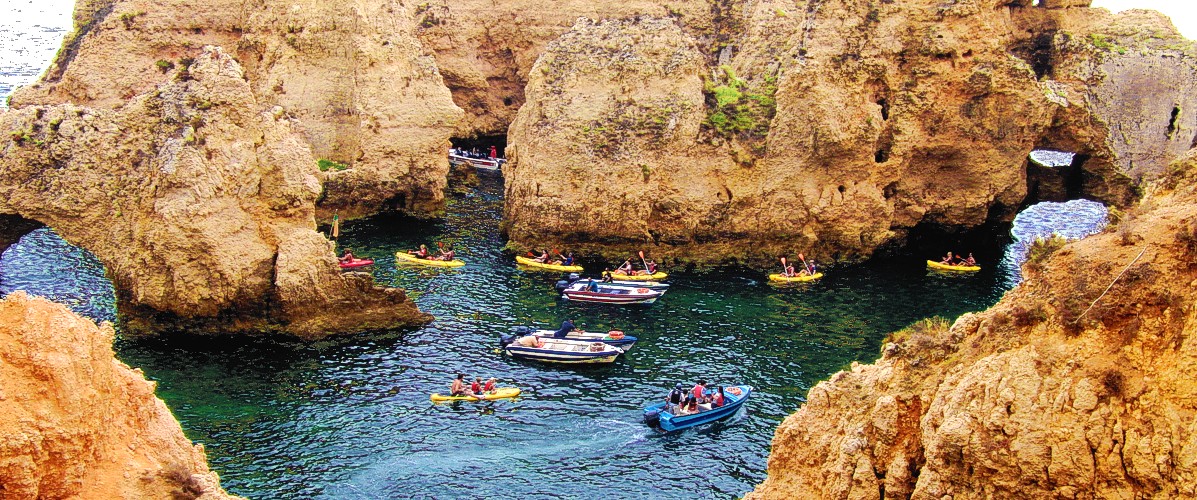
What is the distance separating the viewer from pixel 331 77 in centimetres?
5659

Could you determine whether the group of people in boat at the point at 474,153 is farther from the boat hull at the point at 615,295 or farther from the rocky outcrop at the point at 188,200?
the rocky outcrop at the point at 188,200

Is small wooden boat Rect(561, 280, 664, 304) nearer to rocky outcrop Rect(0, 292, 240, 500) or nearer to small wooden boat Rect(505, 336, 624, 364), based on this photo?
small wooden boat Rect(505, 336, 624, 364)

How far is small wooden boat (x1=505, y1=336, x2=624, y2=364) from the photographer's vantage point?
3669 centimetres

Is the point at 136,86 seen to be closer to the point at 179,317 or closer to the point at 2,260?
the point at 2,260

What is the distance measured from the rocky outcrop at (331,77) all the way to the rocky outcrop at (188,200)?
1793 cm

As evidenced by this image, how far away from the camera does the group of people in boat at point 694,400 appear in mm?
31875

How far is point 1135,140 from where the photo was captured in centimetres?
4972

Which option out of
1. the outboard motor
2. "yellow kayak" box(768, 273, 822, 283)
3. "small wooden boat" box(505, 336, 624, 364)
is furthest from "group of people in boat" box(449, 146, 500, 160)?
the outboard motor

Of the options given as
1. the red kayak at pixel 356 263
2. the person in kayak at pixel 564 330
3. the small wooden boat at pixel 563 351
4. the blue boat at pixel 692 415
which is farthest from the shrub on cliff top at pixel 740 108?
the blue boat at pixel 692 415

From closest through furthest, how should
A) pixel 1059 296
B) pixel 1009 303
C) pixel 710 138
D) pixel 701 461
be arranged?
pixel 1059 296, pixel 1009 303, pixel 701 461, pixel 710 138

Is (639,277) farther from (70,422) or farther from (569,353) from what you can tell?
(70,422)

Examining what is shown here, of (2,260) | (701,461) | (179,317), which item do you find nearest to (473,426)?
(701,461)

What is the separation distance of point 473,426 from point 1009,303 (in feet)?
63.3

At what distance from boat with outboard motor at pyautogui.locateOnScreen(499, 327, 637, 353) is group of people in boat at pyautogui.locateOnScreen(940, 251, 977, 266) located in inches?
792
